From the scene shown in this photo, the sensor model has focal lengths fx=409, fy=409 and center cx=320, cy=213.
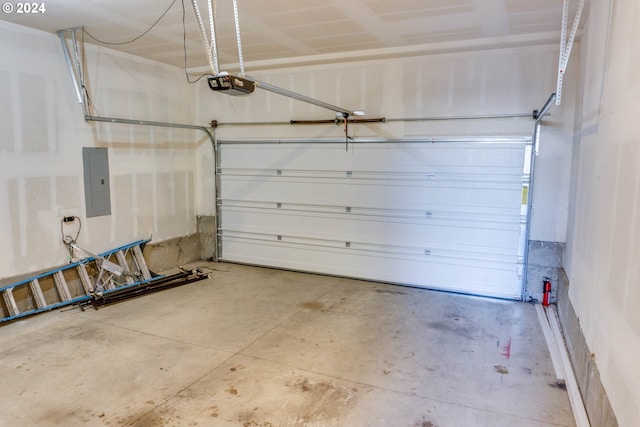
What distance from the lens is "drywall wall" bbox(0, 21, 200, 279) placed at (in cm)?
412

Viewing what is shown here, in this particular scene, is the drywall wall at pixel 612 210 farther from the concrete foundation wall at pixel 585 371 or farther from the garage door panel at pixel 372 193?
the garage door panel at pixel 372 193

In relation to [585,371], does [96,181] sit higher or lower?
higher

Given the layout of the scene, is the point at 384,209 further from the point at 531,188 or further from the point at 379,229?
the point at 531,188

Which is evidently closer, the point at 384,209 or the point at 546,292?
the point at 546,292

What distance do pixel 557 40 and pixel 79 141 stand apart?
5369mm

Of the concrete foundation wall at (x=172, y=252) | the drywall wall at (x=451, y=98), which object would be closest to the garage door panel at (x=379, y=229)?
the drywall wall at (x=451, y=98)

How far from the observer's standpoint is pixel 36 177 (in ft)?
14.2

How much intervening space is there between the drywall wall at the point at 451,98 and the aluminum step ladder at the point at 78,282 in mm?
2541

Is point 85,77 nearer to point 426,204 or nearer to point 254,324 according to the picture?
point 254,324

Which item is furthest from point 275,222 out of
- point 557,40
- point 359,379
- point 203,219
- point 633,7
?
point 633,7

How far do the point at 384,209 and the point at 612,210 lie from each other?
321cm

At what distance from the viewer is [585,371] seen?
8.69 feet

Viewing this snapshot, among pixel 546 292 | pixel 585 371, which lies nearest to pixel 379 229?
pixel 546 292

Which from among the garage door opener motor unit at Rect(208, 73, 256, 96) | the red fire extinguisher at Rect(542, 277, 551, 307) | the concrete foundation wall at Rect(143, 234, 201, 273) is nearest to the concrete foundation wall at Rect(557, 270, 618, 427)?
the red fire extinguisher at Rect(542, 277, 551, 307)
